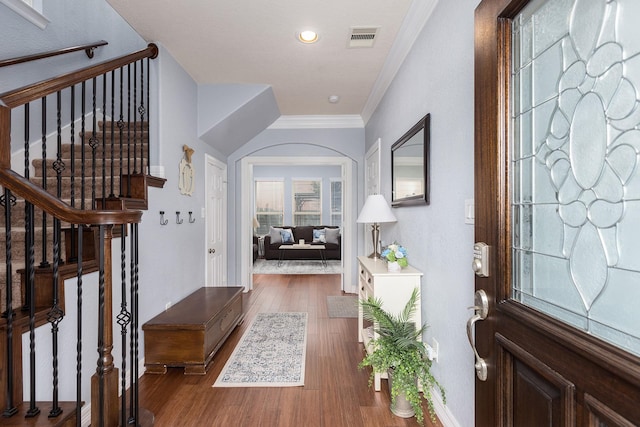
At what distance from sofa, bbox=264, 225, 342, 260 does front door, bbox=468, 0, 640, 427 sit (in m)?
7.21

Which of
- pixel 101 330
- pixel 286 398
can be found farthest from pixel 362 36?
pixel 286 398

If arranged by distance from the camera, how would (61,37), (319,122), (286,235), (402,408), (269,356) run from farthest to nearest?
(286,235) < (319,122) < (269,356) < (61,37) < (402,408)

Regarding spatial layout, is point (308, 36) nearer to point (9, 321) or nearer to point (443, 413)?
point (9, 321)

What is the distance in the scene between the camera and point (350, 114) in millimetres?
5000

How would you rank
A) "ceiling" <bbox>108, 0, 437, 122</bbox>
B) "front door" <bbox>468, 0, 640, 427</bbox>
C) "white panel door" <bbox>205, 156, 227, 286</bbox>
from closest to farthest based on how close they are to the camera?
"front door" <bbox>468, 0, 640, 427</bbox> → "ceiling" <bbox>108, 0, 437, 122</bbox> → "white panel door" <bbox>205, 156, 227, 286</bbox>

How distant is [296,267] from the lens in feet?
24.6

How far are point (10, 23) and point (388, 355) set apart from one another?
128 inches

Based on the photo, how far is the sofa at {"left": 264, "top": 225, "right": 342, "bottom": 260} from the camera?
27.0 ft

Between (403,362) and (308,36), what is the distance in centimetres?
248

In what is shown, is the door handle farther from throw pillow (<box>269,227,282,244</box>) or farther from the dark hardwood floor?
throw pillow (<box>269,227,282,244</box>)

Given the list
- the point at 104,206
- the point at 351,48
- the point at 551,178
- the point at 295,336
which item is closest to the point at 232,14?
the point at 351,48

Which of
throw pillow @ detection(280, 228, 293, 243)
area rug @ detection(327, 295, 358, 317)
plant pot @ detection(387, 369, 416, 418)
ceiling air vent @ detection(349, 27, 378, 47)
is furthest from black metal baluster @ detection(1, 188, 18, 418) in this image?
throw pillow @ detection(280, 228, 293, 243)

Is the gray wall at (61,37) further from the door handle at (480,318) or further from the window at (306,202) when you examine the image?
the window at (306,202)

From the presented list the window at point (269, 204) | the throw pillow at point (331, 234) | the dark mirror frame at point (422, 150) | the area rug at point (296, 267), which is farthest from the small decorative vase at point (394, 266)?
the window at point (269, 204)
